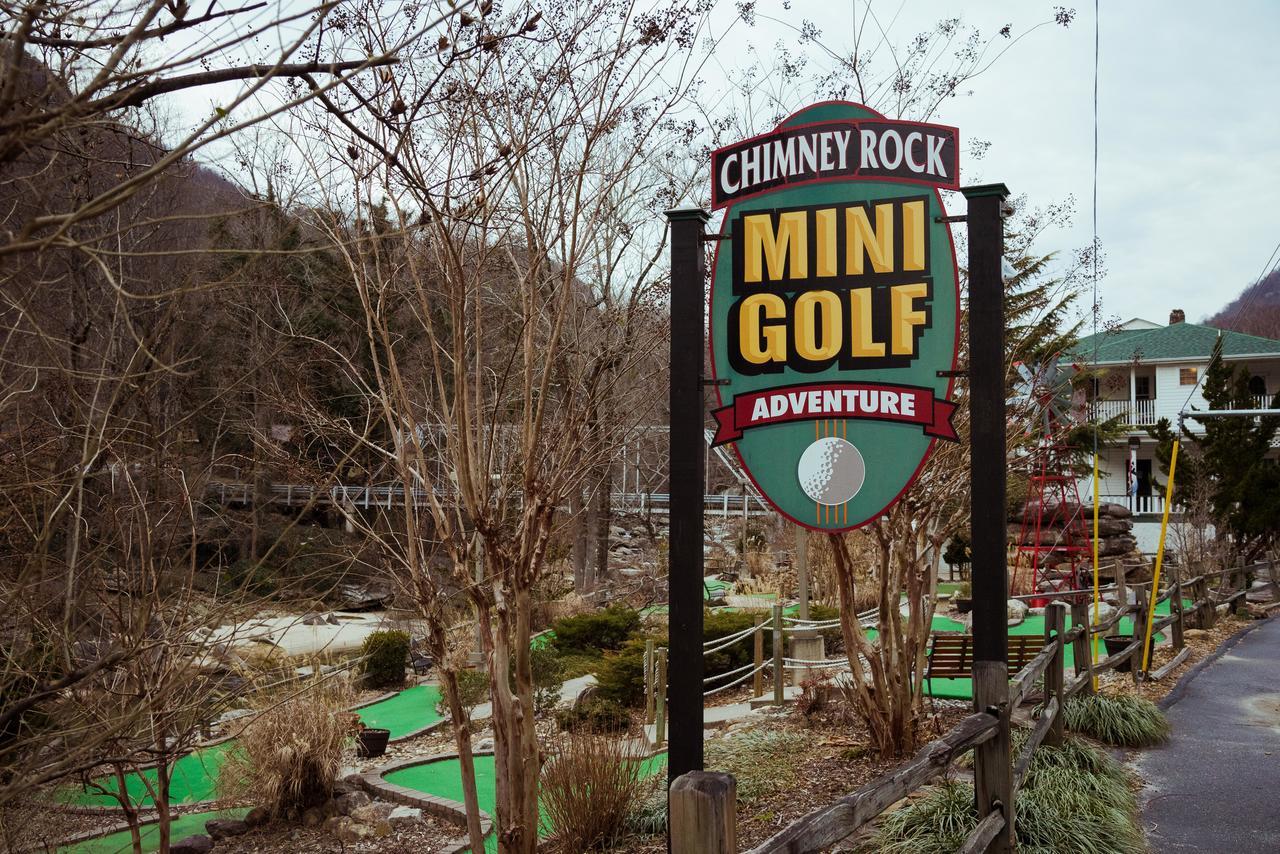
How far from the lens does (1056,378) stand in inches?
437

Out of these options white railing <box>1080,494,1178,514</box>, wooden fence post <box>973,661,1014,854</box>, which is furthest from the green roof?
wooden fence post <box>973,661,1014,854</box>

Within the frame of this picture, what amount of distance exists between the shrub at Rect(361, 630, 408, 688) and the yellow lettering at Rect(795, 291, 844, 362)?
12.0 meters

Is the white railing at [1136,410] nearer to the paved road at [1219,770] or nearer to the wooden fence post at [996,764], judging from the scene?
the paved road at [1219,770]

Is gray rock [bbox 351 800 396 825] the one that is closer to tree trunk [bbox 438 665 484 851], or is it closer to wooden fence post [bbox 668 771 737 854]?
tree trunk [bbox 438 665 484 851]

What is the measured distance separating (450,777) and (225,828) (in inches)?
87.8

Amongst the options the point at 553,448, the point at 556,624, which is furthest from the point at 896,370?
the point at 556,624

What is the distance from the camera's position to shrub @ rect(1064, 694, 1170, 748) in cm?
860

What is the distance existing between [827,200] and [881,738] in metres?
4.90

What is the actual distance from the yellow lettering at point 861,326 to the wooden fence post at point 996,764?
163 centimetres

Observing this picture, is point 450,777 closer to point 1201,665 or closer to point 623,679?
point 623,679

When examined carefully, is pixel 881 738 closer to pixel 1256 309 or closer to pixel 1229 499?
pixel 1229 499

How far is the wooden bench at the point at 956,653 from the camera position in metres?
9.62

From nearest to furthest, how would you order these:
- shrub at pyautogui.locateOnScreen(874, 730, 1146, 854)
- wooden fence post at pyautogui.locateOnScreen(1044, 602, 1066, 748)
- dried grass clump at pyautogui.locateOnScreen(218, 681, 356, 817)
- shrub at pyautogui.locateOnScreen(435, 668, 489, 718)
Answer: shrub at pyautogui.locateOnScreen(874, 730, 1146, 854) → wooden fence post at pyautogui.locateOnScreen(1044, 602, 1066, 748) → dried grass clump at pyautogui.locateOnScreen(218, 681, 356, 817) → shrub at pyautogui.locateOnScreen(435, 668, 489, 718)

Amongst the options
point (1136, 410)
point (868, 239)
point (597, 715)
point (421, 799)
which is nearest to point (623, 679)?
point (597, 715)
